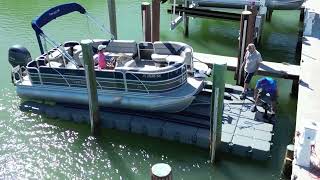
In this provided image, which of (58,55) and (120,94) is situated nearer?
(120,94)

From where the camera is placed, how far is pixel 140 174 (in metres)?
10.6

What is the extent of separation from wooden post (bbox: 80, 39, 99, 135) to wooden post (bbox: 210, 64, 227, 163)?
3611 mm

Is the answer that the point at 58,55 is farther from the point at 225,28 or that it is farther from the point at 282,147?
the point at 225,28

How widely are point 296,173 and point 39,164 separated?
Answer: 6934 mm

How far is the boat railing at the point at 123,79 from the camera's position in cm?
1180

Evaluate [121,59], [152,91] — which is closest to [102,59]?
[121,59]

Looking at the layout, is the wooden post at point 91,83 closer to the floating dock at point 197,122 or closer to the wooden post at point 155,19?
the floating dock at point 197,122

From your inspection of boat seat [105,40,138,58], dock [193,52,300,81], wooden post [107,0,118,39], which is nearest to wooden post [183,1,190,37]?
wooden post [107,0,118,39]

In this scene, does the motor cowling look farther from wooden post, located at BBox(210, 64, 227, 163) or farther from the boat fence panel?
wooden post, located at BBox(210, 64, 227, 163)

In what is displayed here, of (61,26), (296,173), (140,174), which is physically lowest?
(140,174)

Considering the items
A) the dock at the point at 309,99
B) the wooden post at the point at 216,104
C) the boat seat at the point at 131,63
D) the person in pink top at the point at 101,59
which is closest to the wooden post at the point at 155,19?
the boat seat at the point at 131,63

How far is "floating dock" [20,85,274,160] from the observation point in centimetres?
1075

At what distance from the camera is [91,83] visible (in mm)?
11359

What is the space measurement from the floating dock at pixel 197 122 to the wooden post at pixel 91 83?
15.8 inches
